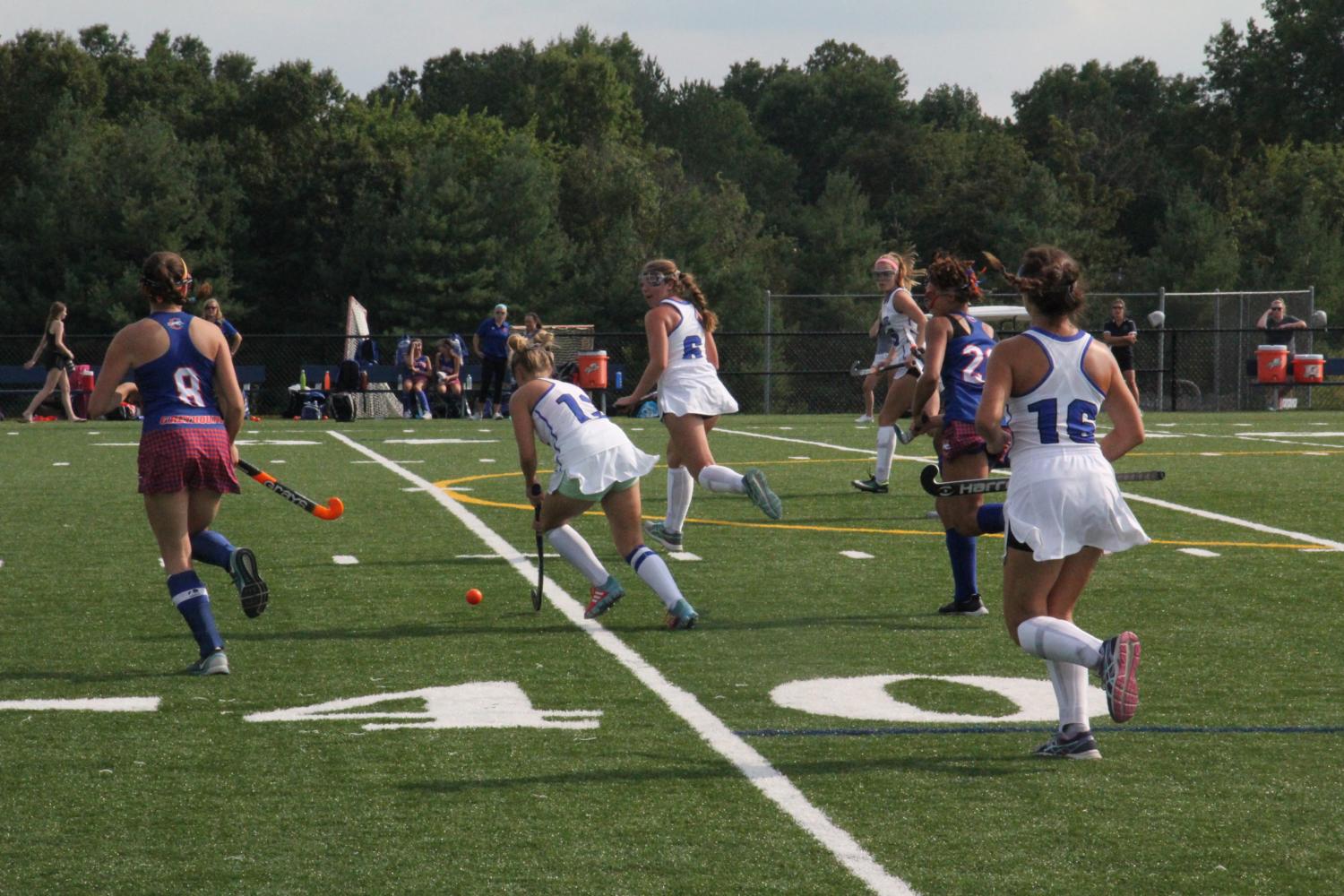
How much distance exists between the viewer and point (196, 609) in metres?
7.48

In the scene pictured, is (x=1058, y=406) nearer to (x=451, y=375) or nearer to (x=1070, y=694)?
(x=1070, y=694)

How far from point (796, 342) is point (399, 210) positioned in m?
20.9

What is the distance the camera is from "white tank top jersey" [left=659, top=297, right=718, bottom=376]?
37.2 feet

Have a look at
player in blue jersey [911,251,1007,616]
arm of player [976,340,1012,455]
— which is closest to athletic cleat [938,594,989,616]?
player in blue jersey [911,251,1007,616]

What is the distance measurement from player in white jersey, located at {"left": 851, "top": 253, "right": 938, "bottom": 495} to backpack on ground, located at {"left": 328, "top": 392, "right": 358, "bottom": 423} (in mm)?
16603

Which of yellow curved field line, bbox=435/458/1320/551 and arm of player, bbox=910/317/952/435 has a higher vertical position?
arm of player, bbox=910/317/952/435

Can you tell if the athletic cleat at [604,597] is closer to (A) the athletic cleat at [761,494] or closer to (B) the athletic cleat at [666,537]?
(A) the athletic cleat at [761,494]

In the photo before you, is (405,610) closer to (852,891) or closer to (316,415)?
(852,891)

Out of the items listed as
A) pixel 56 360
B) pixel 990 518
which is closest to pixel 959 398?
pixel 990 518

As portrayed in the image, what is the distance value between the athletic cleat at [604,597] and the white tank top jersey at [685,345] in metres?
2.93

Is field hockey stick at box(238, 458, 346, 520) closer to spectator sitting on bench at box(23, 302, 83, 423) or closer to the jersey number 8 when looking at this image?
the jersey number 8

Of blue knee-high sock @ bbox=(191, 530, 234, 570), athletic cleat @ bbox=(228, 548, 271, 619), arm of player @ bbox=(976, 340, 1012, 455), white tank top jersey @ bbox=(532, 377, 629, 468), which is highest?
arm of player @ bbox=(976, 340, 1012, 455)

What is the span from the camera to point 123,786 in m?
5.58

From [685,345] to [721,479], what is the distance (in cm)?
89
